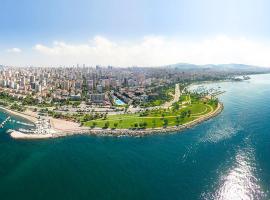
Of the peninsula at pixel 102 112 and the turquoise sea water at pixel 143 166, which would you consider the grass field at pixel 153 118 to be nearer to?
the peninsula at pixel 102 112

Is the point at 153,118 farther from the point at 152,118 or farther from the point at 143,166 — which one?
the point at 143,166

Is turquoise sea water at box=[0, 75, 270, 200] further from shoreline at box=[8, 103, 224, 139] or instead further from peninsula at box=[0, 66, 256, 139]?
peninsula at box=[0, 66, 256, 139]

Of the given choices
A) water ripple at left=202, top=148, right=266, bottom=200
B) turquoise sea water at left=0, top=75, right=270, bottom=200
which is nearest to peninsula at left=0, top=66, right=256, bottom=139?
turquoise sea water at left=0, top=75, right=270, bottom=200

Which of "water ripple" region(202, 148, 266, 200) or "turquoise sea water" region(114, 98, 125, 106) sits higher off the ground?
"turquoise sea water" region(114, 98, 125, 106)

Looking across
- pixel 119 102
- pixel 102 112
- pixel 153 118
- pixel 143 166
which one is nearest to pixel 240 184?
pixel 143 166

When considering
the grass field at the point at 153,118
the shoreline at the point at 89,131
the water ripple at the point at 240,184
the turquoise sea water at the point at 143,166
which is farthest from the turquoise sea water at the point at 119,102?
the water ripple at the point at 240,184

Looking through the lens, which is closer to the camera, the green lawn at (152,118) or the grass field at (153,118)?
the grass field at (153,118)
